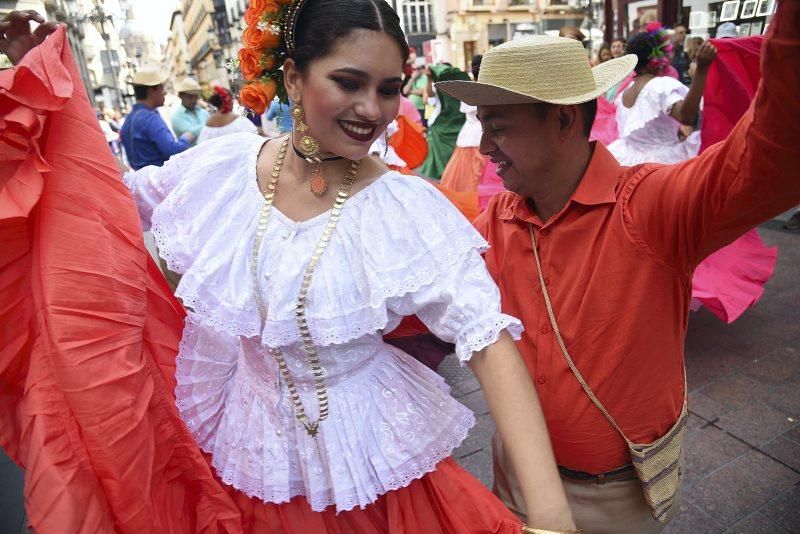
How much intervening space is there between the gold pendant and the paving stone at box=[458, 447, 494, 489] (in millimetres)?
1823

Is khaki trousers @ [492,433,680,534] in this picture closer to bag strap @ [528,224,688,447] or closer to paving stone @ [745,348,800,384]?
bag strap @ [528,224,688,447]

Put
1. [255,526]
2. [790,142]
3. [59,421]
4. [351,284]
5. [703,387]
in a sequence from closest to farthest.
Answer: [790,142] → [59,421] → [351,284] → [255,526] → [703,387]

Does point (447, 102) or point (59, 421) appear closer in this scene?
point (59, 421)

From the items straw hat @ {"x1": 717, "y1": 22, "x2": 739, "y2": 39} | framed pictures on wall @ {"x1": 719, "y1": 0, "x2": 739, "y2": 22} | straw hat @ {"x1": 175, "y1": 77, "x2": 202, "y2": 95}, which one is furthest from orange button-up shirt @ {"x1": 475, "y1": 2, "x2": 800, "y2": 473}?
framed pictures on wall @ {"x1": 719, "y1": 0, "x2": 739, "y2": 22}

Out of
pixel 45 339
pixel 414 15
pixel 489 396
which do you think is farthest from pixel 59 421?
pixel 414 15

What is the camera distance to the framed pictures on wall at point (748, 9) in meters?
6.64

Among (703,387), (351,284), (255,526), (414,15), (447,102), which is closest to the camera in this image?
(351,284)

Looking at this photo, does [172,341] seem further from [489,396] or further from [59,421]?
[489,396]

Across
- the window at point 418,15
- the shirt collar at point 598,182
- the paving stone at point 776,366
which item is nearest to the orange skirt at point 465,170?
the paving stone at point 776,366

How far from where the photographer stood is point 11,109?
1.16 meters

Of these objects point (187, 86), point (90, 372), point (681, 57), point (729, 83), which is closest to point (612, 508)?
point (90, 372)

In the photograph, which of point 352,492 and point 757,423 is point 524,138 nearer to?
point 352,492

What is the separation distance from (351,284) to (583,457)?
2.47ft

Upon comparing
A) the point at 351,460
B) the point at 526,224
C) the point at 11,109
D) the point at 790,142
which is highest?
the point at 11,109
